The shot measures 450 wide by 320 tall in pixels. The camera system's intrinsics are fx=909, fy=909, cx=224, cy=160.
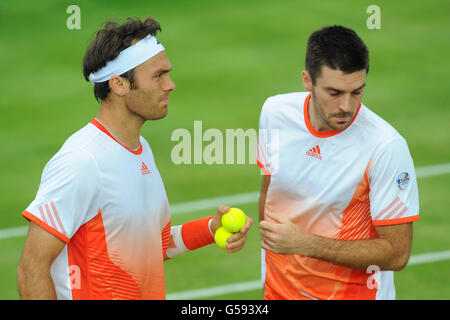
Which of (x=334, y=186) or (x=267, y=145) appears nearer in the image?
(x=334, y=186)

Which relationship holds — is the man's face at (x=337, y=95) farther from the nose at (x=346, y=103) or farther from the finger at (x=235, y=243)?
the finger at (x=235, y=243)

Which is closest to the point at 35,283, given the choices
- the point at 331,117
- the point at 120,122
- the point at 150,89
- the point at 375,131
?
the point at 120,122

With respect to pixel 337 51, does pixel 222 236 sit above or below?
below

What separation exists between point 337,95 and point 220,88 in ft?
31.8

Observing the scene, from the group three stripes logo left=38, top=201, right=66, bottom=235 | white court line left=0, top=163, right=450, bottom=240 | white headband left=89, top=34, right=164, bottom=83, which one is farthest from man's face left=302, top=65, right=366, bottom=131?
white court line left=0, top=163, right=450, bottom=240

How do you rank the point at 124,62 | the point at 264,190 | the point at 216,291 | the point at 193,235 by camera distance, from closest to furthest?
the point at 124,62, the point at 193,235, the point at 264,190, the point at 216,291

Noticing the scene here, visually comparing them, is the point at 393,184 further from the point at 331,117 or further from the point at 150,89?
the point at 150,89

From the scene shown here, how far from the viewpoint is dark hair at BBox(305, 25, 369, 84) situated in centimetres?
711

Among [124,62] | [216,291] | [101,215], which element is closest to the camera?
[101,215]

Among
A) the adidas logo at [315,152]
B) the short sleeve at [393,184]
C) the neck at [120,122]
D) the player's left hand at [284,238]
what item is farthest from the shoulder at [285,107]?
the neck at [120,122]

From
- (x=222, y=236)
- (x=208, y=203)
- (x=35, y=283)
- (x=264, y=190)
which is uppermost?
(x=264, y=190)

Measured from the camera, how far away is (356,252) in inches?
283

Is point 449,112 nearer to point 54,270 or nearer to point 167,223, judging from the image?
point 167,223

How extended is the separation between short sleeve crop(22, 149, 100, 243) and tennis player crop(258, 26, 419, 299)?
1426 mm
